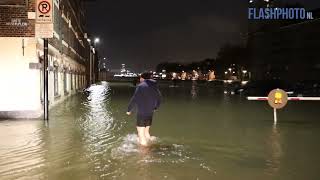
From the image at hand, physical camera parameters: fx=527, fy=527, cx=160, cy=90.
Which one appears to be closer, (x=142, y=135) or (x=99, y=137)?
(x=142, y=135)

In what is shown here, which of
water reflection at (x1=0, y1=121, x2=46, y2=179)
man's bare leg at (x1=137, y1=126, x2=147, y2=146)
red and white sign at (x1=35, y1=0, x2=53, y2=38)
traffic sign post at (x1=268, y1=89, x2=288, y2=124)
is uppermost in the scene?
red and white sign at (x1=35, y1=0, x2=53, y2=38)

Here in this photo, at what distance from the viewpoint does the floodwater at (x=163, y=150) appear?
8922mm

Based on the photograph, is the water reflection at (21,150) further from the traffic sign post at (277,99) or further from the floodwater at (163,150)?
the traffic sign post at (277,99)

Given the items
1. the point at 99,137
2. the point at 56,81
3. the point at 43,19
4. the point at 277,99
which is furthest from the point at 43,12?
the point at 56,81

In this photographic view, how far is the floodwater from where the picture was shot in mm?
8922

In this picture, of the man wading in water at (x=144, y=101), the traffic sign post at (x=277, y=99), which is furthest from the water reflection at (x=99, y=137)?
the traffic sign post at (x=277, y=99)

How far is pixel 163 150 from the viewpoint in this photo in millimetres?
11445

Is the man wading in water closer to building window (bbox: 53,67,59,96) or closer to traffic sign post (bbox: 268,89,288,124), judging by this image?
traffic sign post (bbox: 268,89,288,124)

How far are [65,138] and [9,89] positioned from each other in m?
6.39

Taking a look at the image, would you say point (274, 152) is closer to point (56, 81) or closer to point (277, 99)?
point (277, 99)

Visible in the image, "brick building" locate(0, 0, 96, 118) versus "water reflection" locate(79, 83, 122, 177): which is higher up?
"brick building" locate(0, 0, 96, 118)

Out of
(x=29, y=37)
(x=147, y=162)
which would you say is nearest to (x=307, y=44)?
(x=29, y=37)

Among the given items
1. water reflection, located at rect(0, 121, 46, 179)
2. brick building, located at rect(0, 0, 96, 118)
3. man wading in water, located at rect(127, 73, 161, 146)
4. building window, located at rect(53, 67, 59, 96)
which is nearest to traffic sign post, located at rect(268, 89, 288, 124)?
man wading in water, located at rect(127, 73, 161, 146)

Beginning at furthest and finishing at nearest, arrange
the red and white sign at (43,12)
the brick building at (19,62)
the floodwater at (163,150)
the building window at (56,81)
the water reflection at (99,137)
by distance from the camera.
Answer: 1. the building window at (56,81)
2. the brick building at (19,62)
3. the red and white sign at (43,12)
4. the water reflection at (99,137)
5. the floodwater at (163,150)
